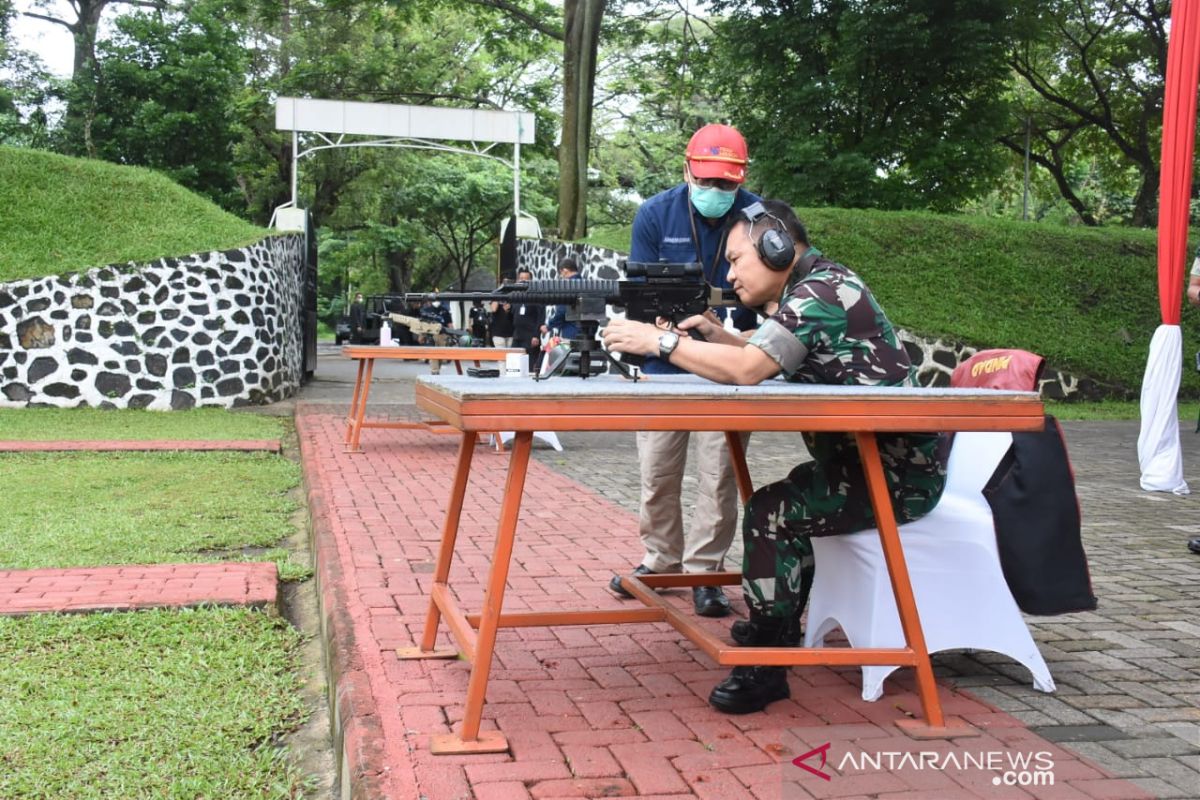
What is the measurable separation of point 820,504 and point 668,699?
0.76m

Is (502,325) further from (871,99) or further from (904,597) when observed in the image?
(904,597)

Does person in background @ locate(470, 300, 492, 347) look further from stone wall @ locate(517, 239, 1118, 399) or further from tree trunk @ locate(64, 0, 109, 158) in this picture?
tree trunk @ locate(64, 0, 109, 158)

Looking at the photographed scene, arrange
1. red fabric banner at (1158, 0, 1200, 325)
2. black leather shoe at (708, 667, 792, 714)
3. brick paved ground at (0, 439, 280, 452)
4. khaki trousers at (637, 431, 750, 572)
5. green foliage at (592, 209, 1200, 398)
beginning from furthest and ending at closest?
green foliage at (592, 209, 1200, 398)
brick paved ground at (0, 439, 280, 452)
red fabric banner at (1158, 0, 1200, 325)
khaki trousers at (637, 431, 750, 572)
black leather shoe at (708, 667, 792, 714)

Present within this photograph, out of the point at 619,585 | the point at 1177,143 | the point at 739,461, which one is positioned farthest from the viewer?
the point at 1177,143

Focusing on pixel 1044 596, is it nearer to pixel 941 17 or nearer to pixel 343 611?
pixel 343 611

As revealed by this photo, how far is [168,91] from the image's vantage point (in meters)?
28.8

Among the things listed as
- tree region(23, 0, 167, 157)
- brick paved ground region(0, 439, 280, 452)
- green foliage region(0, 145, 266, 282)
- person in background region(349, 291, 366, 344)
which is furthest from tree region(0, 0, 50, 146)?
brick paved ground region(0, 439, 280, 452)

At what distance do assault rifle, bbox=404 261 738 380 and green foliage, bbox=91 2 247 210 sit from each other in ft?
90.7

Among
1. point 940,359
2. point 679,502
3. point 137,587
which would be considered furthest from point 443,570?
point 940,359

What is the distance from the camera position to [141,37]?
29000mm

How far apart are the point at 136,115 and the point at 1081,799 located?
29.9m

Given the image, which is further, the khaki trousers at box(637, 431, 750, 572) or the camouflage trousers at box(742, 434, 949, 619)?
the khaki trousers at box(637, 431, 750, 572)

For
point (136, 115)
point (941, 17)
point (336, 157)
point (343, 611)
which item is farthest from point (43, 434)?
point (336, 157)

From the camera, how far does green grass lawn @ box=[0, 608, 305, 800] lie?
311 cm
